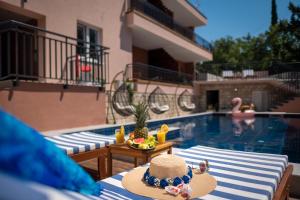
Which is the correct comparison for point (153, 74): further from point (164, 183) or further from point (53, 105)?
point (164, 183)

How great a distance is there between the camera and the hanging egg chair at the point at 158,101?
570 inches

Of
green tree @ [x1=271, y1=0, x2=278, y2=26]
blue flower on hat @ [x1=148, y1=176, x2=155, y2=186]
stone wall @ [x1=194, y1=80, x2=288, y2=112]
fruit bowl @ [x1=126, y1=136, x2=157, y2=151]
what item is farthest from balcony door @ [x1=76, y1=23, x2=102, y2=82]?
green tree @ [x1=271, y1=0, x2=278, y2=26]

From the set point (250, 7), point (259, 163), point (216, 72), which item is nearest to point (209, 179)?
point (259, 163)

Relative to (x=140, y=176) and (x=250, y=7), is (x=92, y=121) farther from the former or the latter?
(x=250, y=7)

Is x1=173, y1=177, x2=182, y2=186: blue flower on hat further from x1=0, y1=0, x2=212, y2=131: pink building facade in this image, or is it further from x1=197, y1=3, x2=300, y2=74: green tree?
x1=197, y1=3, x2=300, y2=74: green tree

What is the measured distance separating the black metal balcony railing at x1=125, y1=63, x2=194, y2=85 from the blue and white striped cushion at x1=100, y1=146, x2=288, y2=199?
10535 mm

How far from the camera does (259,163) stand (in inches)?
127

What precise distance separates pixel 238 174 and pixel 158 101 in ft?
42.1

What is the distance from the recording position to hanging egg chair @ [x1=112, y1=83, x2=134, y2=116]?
1142 centimetres

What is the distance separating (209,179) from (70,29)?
9021mm

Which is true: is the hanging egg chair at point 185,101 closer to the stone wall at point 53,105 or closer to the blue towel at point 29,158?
the stone wall at point 53,105

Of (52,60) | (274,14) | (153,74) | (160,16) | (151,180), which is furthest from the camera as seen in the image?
(274,14)

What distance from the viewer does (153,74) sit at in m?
17.8

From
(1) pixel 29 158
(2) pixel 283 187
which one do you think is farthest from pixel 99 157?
(1) pixel 29 158
